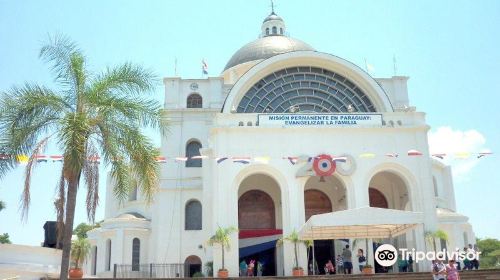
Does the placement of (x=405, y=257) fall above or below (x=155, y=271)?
above

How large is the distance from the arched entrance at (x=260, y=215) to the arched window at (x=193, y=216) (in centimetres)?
277

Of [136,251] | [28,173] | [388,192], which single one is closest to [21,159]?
[28,173]

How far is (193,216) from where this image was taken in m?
30.6

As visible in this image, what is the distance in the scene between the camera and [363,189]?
2462cm

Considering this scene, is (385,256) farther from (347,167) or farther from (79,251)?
(79,251)

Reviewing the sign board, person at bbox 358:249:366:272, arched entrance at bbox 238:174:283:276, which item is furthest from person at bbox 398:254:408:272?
the sign board

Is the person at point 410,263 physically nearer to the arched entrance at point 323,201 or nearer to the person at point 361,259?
the person at point 361,259

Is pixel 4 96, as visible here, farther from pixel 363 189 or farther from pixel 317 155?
pixel 363 189

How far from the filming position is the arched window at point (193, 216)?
99.2ft

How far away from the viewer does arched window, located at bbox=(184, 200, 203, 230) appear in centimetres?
3023

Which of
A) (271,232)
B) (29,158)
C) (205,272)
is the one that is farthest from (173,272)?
A: (29,158)

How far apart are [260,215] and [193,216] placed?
13.6 feet

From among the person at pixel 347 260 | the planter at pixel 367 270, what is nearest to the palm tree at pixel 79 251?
the person at pixel 347 260

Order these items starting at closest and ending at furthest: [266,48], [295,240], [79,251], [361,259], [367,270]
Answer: [367,270]
[361,259]
[295,240]
[79,251]
[266,48]
